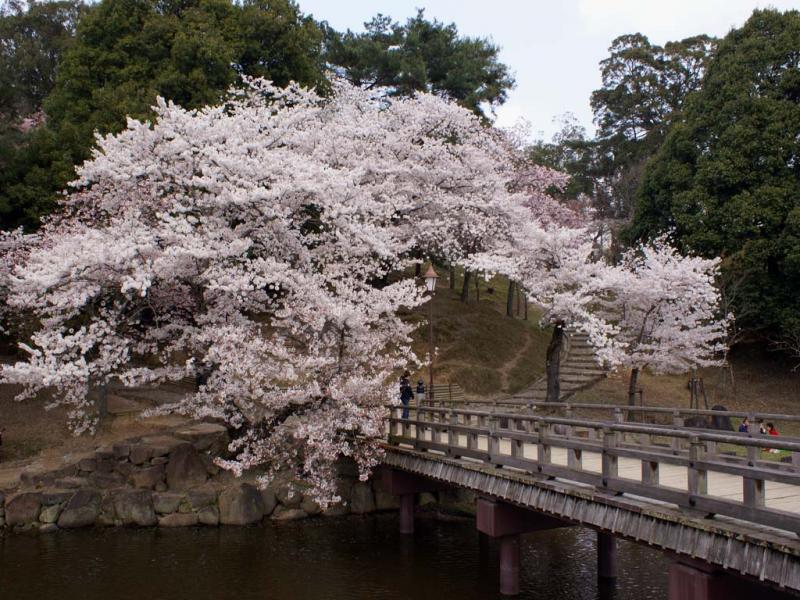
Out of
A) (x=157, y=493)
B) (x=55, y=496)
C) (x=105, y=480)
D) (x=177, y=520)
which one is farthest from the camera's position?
(x=105, y=480)

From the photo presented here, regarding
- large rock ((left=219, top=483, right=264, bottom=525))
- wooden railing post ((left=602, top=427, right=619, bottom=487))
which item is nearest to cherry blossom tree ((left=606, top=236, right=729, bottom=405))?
large rock ((left=219, top=483, right=264, bottom=525))

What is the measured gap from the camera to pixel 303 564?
54.2 ft

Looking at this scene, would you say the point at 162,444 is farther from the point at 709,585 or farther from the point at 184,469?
the point at 709,585

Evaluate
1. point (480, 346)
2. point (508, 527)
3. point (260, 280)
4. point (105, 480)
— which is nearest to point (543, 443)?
point (508, 527)

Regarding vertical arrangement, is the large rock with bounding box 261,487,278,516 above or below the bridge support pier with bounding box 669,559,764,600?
below

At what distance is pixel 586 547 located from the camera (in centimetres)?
1778

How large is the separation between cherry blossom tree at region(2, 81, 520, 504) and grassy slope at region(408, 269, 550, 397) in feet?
37.2

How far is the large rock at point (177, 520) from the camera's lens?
19.8 metres

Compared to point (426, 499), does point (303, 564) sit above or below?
below

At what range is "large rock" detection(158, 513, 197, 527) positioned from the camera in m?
19.8

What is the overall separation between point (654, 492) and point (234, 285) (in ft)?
39.9

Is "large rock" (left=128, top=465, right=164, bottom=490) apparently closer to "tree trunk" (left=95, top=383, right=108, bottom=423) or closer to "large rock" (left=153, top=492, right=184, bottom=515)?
"large rock" (left=153, top=492, right=184, bottom=515)

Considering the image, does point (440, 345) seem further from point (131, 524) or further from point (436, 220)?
point (131, 524)

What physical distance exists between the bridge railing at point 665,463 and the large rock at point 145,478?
8936mm
